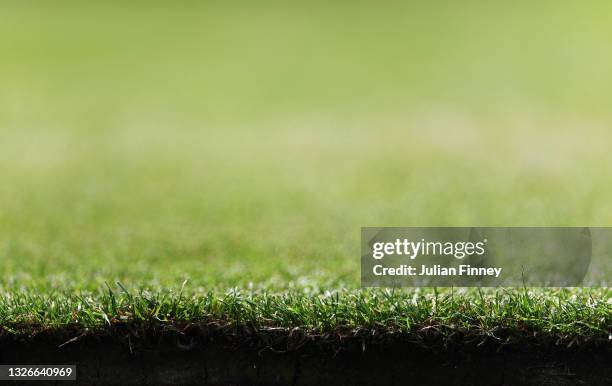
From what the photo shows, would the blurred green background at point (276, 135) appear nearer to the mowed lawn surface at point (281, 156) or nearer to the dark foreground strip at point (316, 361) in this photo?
the mowed lawn surface at point (281, 156)

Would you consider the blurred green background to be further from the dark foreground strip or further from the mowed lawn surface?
the dark foreground strip

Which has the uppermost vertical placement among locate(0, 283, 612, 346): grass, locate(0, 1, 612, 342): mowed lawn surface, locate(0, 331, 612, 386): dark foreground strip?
locate(0, 1, 612, 342): mowed lawn surface

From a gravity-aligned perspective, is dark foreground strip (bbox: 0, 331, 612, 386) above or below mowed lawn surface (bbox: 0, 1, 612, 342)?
below

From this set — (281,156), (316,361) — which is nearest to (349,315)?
(316,361)

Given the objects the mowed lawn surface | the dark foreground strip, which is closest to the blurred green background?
the mowed lawn surface

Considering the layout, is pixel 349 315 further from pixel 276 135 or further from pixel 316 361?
pixel 276 135
